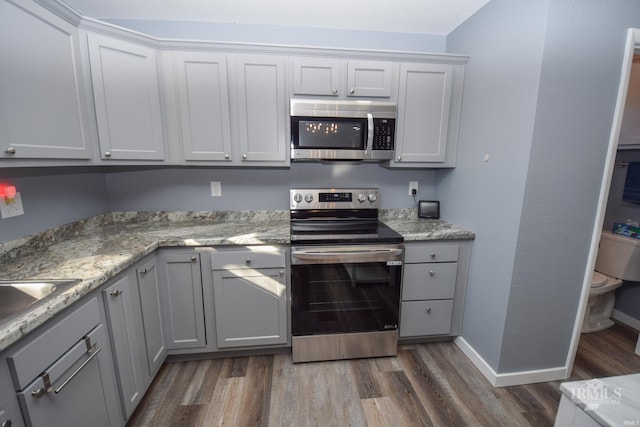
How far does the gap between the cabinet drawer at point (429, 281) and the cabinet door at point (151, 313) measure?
1645 millimetres

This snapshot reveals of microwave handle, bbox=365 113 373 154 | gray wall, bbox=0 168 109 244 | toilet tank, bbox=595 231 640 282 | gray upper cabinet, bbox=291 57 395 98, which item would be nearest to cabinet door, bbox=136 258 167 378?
gray wall, bbox=0 168 109 244

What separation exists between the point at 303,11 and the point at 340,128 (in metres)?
0.83

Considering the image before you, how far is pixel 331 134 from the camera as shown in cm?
196

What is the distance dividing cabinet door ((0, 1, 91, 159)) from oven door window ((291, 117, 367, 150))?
1.24 meters

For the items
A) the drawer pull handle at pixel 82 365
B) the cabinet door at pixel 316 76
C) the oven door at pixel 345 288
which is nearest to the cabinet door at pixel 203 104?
the cabinet door at pixel 316 76

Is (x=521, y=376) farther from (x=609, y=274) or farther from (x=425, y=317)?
(x=609, y=274)

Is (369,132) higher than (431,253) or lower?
higher

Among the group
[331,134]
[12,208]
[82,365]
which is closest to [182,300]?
[82,365]

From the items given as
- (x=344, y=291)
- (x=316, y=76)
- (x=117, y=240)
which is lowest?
(x=344, y=291)

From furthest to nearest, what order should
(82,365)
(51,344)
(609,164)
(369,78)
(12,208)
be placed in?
(369,78) → (609,164) → (12,208) → (82,365) → (51,344)

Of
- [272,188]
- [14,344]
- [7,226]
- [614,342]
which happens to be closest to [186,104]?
[272,188]

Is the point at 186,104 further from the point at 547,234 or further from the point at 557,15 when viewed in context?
the point at 547,234

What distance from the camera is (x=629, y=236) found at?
2.37 metres

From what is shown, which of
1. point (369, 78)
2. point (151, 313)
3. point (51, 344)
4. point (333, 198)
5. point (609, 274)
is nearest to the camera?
point (51, 344)
